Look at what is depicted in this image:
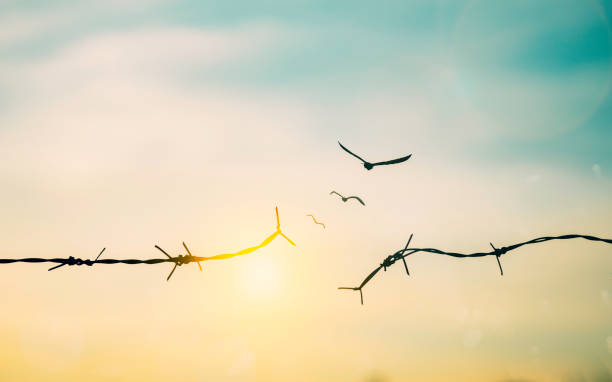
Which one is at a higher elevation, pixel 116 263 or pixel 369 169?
pixel 369 169

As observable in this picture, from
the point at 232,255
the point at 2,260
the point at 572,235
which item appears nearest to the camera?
the point at 2,260

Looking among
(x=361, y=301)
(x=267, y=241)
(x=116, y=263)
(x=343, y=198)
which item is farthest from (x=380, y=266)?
(x=116, y=263)

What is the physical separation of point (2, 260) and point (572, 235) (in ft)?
16.6

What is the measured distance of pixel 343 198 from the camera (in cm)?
525

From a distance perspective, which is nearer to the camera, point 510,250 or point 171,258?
point 171,258

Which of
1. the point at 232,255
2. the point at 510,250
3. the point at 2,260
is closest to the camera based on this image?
the point at 2,260

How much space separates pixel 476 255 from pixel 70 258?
153 inches

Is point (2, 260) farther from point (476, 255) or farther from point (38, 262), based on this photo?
point (476, 255)

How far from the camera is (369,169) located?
495cm

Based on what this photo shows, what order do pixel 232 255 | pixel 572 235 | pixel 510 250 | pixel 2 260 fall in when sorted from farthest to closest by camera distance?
pixel 510 250
pixel 572 235
pixel 232 255
pixel 2 260

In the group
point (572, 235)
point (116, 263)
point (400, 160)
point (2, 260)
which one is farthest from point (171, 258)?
point (572, 235)

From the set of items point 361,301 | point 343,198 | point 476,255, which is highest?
point 343,198

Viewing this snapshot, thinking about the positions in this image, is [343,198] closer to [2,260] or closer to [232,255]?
[232,255]

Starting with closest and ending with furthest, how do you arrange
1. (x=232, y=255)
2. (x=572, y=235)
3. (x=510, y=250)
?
1. (x=232, y=255)
2. (x=572, y=235)
3. (x=510, y=250)
